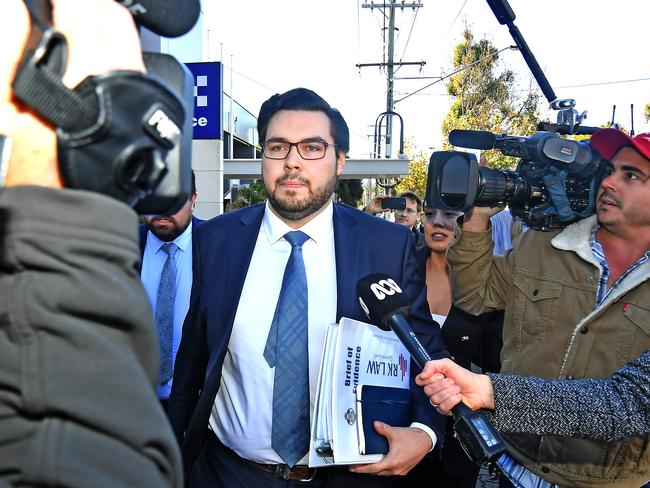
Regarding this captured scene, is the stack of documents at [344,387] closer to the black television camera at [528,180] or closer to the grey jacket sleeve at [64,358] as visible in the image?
the black television camera at [528,180]

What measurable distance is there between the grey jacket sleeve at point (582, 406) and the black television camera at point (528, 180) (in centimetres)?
56

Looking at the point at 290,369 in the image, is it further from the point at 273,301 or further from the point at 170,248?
the point at 170,248

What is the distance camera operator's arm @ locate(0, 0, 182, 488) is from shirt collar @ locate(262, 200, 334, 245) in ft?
5.37

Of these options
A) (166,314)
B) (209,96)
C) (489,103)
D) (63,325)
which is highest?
(489,103)

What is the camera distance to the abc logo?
1841 mm

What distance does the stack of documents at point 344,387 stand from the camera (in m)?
1.84

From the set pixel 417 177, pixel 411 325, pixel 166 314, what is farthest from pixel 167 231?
pixel 417 177

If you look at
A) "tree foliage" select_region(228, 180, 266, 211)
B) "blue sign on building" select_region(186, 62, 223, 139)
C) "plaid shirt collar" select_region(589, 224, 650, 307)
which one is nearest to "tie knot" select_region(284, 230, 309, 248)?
"plaid shirt collar" select_region(589, 224, 650, 307)

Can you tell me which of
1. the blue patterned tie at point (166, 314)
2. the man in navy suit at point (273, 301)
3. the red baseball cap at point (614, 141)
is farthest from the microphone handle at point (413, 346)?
the blue patterned tie at point (166, 314)

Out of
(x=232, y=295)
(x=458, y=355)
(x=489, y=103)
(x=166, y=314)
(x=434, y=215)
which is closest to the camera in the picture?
(x=232, y=295)

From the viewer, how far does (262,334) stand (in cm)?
221

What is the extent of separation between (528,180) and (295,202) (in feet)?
2.97

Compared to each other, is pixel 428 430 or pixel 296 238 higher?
pixel 296 238

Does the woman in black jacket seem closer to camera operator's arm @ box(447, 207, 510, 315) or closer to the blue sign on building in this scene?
camera operator's arm @ box(447, 207, 510, 315)
